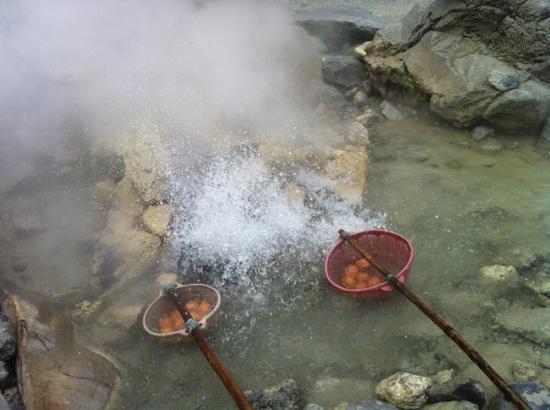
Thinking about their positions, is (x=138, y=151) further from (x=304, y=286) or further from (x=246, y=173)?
(x=304, y=286)

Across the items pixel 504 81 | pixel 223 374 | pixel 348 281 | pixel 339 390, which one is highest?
pixel 504 81

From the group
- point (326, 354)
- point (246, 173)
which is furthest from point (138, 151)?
point (326, 354)

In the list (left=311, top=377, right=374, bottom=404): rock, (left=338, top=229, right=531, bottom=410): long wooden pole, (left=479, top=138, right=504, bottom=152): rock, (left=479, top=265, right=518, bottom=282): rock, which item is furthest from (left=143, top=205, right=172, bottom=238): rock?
(left=479, top=138, right=504, bottom=152): rock

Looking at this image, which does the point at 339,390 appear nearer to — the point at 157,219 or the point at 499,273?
the point at 499,273

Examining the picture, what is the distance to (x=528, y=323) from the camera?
10.1 feet

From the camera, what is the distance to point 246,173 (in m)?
4.85

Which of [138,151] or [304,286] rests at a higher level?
[138,151]

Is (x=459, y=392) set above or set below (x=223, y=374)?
below

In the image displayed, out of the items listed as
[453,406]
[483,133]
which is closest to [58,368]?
[453,406]

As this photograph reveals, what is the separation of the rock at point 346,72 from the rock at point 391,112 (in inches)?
26.4

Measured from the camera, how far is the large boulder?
493 cm

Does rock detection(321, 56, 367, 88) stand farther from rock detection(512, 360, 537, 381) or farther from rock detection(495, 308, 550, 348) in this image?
rock detection(512, 360, 537, 381)

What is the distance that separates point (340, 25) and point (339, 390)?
241 inches

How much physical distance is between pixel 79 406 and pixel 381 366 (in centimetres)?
197
